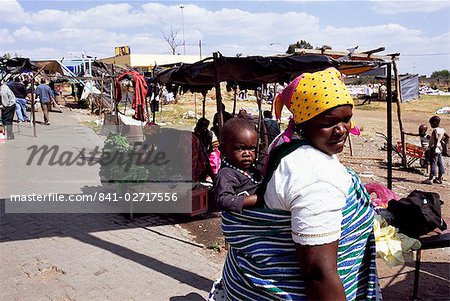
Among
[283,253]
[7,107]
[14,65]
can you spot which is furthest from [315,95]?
[14,65]

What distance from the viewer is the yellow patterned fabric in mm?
1363

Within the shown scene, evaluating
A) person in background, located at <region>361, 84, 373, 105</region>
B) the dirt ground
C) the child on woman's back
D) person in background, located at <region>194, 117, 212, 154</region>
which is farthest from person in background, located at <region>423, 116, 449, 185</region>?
person in background, located at <region>361, 84, 373, 105</region>

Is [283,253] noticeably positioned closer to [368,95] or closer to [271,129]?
[271,129]

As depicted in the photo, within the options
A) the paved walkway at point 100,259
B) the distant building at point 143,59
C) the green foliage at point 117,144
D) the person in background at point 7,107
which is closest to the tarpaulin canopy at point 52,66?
the person in background at point 7,107

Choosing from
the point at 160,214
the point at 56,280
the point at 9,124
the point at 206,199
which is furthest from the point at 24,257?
the point at 9,124

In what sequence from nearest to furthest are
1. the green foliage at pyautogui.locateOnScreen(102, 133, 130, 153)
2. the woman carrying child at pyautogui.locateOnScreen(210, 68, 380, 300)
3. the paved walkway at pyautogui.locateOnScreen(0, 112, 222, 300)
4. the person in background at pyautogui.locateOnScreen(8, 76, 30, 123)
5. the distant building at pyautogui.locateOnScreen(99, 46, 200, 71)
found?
the woman carrying child at pyautogui.locateOnScreen(210, 68, 380, 300) < the paved walkway at pyautogui.locateOnScreen(0, 112, 222, 300) < the green foliage at pyautogui.locateOnScreen(102, 133, 130, 153) < the person in background at pyautogui.locateOnScreen(8, 76, 30, 123) < the distant building at pyautogui.locateOnScreen(99, 46, 200, 71)

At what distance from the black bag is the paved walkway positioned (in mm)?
1901

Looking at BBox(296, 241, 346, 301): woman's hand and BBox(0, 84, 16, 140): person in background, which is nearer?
BBox(296, 241, 346, 301): woman's hand

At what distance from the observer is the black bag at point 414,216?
269 cm

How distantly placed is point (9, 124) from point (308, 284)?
43.4 feet

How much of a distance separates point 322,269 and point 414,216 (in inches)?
67.6

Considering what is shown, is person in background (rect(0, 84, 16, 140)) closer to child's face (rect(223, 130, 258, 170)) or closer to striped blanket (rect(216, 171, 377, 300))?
child's face (rect(223, 130, 258, 170))

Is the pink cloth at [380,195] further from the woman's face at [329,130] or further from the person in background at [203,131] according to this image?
the person in background at [203,131]

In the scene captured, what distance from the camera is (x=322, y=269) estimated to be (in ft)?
4.25
